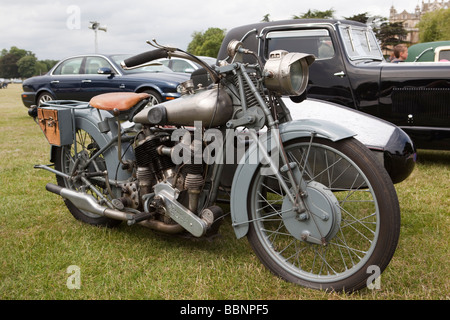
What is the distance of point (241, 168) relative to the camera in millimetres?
2621

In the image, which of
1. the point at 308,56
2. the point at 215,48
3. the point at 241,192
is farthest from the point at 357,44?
the point at 215,48

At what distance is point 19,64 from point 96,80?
112 meters

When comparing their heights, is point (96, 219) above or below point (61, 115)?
below

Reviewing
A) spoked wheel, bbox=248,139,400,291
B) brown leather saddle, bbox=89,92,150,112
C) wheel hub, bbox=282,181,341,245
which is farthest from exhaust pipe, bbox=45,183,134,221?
wheel hub, bbox=282,181,341,245

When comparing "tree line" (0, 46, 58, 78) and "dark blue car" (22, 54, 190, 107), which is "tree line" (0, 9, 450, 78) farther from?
"dark blue car" (22, 54, 190, 107)

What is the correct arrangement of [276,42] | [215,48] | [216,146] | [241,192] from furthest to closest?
1. [215,48]
2. [276,42]
3. [216,146]
4. [241,192]

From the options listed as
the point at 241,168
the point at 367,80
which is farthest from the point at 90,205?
the point at 367,80

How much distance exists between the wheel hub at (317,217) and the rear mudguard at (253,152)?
27 centimetres

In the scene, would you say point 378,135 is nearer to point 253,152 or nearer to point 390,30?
point 253,152

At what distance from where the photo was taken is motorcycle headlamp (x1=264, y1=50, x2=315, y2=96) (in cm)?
247

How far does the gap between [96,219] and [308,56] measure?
2.19m
